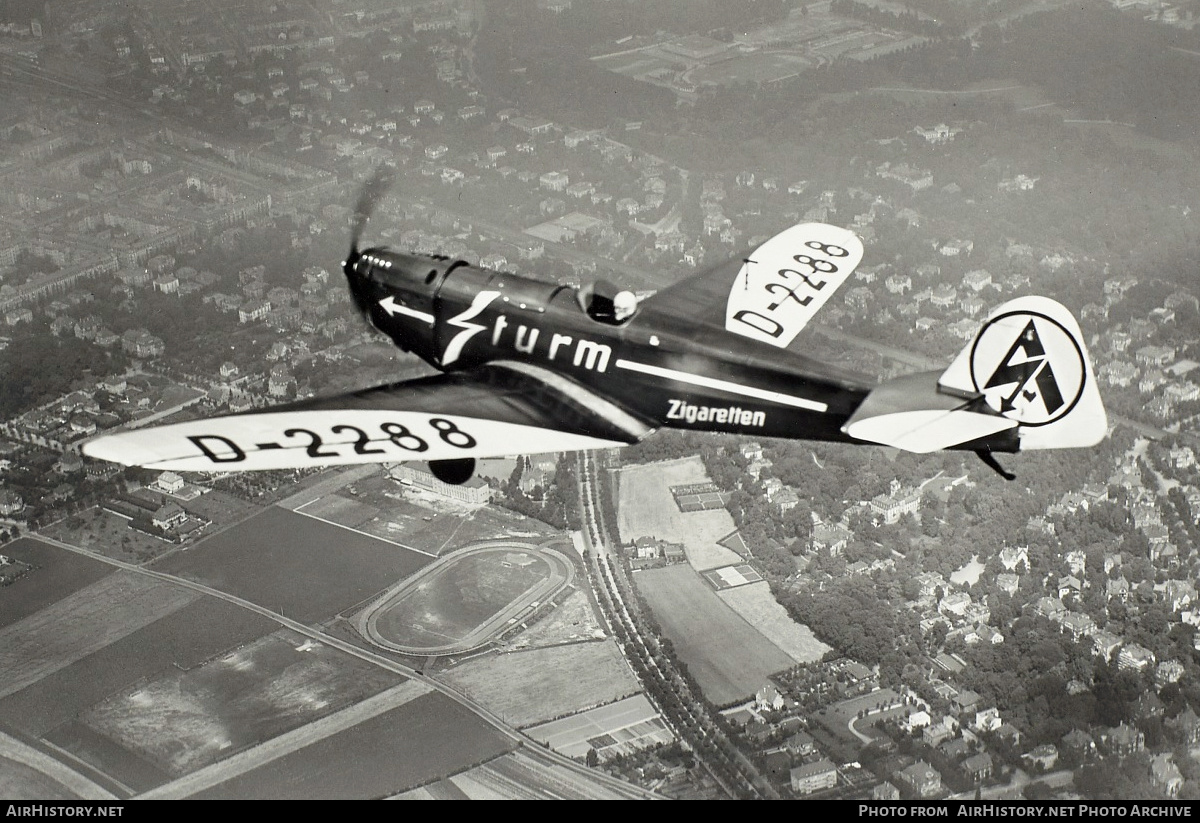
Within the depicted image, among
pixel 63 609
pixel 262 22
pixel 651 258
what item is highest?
pixel 262 22

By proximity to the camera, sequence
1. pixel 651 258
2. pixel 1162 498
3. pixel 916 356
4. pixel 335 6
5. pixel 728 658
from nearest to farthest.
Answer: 1. pixel 728 658
2. pixel 1162 498
3. pixel 916 356
4. pixel 651 258
5. pixel 335 6

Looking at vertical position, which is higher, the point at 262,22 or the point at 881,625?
the point at 262,22

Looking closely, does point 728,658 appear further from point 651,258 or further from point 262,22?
point 262,22

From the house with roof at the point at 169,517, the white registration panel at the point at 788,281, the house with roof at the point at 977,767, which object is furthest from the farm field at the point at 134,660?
the white registration panel at the point at 788,281

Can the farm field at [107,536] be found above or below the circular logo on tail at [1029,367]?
below

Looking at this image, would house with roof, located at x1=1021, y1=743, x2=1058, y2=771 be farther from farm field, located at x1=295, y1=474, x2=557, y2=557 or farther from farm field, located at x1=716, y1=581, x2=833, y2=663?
farm field, located at x1=295, y1=474, x2=557, y2=557

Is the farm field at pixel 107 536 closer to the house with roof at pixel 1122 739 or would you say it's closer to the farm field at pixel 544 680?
the farm field at pixel 544 680
